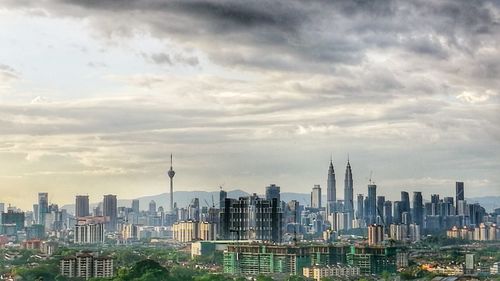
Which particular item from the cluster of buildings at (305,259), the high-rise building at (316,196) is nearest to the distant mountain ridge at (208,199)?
the high-rise building at (316,196)

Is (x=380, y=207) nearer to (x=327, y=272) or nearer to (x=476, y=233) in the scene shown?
(x=476, y=233)

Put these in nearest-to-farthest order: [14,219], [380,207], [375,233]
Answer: [375,233] → [14,219] → [380,207]

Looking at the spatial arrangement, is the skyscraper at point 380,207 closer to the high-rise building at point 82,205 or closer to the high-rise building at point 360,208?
the high-rise building at point 360,208

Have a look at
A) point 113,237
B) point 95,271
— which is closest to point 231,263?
point 95,271

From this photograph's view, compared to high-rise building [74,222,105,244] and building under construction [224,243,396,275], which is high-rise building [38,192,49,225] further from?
building under construction [224,243,396,275]

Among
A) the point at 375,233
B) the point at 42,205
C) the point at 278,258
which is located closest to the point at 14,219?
the point at 42,205

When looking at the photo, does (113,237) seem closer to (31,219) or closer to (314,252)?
(31,219)
